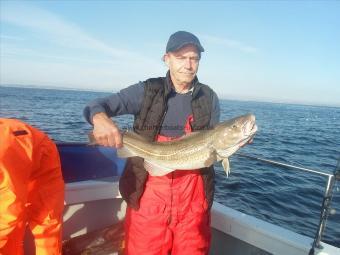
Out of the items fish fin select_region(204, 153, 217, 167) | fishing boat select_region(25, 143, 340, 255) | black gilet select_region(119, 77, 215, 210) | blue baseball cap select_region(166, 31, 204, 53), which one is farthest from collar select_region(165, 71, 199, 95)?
fishing boat select_region(25, 143, 340, 255)

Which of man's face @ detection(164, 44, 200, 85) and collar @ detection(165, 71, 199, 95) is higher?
man's face @ detection(164, 44, 200, 85)

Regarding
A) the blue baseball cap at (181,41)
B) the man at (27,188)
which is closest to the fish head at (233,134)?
the blue baseball cap at (181,41)

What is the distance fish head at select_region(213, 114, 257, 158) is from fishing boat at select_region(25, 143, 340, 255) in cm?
111

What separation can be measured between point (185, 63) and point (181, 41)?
9.4 inches

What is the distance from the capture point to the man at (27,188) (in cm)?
264

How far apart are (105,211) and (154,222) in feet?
7.05

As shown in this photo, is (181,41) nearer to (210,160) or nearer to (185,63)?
(185,63)

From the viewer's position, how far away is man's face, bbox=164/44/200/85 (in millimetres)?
3873

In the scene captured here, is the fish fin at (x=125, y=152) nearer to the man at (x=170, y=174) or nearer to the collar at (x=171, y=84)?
the man at (x=170, y=174)

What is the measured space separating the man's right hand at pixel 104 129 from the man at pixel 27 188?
1.45 ft

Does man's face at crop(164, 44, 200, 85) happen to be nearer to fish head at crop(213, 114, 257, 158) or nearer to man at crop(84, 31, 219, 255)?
man at crop(84, 31, 219, 255)

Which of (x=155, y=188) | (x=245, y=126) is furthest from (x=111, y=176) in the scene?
(x=245, y=126)

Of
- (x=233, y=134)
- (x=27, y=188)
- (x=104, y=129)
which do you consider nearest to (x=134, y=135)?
(x=104, y=129)

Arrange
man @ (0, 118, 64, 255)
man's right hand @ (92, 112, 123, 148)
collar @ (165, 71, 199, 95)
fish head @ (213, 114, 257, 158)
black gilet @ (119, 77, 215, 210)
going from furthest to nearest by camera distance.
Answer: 1. collar @ (165, 71, 199, 95)
2. black gilet @ (119, 77, 215, 210)
3. fish head @ (213, 114, 257, 158)
4. man's right hand @ (92, 112, 123, 148)
5. man @ (0, 118, 64, 255)
